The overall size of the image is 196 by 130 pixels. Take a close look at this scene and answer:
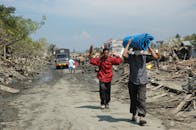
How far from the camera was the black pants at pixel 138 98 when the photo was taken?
8.76 meters

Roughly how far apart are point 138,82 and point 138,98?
1.32 ft

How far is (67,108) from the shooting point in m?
12.7

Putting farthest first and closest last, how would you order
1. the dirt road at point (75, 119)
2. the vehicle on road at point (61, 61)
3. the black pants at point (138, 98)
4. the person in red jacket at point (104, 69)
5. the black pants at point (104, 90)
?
the vehicle on road at point (61, 61)
the black pants at point (104, 90)
the person in red jacket at point (104, 69)
the dirt road at point (75, 119)
the black pants at point (138, 98)

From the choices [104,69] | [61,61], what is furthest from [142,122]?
[61,61]

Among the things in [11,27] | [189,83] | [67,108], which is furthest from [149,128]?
[11,27]

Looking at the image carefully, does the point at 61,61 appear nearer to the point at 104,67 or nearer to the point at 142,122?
the point at 104,67

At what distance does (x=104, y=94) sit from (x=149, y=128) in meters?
3.05

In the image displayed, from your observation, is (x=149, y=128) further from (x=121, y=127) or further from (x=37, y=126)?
(x=37, y=126)

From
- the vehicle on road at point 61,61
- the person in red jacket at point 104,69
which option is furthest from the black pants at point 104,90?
the vehicle on road at point 61,61

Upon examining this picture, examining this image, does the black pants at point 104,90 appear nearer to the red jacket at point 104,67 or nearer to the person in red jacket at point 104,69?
the person in red jacket at point 104,69

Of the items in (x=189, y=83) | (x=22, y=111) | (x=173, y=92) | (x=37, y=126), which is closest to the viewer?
(x=37, y=126)

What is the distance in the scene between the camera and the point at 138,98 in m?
8.81

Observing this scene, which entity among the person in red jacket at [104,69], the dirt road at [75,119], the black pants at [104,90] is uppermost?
the person in red jacket at [104,69]

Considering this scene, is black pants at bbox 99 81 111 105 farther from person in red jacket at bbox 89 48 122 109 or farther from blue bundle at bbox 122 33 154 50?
blue bundle at bbox 122 33 154 50
